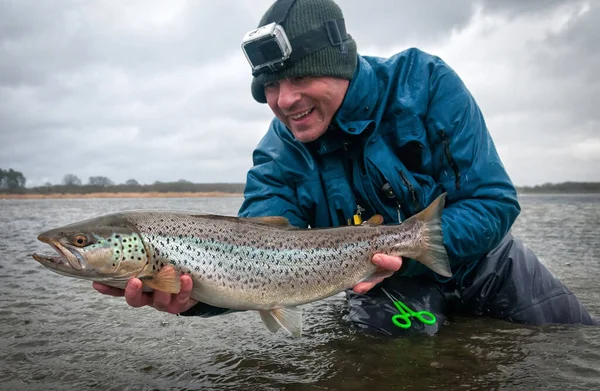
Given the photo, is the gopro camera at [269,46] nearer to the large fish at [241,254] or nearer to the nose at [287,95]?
the nose at [287,95]

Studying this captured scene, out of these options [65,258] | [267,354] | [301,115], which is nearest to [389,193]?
[301,115]

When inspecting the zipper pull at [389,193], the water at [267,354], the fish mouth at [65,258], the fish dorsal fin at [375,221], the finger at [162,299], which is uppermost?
the zipper pull at [389,193]

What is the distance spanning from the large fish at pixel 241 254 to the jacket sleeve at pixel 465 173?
306mm

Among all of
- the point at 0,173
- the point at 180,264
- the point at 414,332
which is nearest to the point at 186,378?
the point at 180,264

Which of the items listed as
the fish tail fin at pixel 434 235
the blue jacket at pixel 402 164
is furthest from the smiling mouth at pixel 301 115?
the fish tail fin at pixel 434 235

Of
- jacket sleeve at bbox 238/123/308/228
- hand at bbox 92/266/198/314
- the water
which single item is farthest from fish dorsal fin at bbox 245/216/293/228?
the water

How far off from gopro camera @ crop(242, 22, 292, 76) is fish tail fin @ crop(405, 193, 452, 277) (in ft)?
5.17

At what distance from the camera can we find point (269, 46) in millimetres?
3621

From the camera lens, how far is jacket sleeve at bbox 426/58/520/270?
3574 mm

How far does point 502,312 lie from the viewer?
4.33 m

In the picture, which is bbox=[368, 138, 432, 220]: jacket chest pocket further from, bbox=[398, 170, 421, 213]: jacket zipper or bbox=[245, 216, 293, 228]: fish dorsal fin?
bbox=[245, 216, 293, 228]: fish dorsal fin

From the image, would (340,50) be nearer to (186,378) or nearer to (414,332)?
(414,332)

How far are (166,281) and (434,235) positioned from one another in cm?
189

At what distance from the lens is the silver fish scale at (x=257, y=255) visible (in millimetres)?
3113
